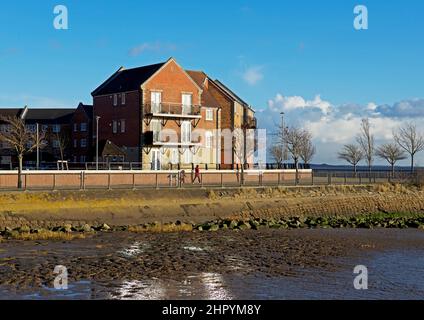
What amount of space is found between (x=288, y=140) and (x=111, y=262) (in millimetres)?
53663

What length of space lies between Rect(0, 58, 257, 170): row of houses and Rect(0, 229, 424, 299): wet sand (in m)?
34.4

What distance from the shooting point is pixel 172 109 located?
61.3 metres

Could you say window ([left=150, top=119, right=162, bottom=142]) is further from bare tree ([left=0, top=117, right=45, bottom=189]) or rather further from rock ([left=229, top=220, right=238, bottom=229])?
rock ([left=229, top=220, right=238, bottom=229])

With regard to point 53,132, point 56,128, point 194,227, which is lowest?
point 194,227

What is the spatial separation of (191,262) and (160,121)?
44.2 metres

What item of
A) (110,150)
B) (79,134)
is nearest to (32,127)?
(79,134)

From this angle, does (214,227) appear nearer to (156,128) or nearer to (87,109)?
(156,128)

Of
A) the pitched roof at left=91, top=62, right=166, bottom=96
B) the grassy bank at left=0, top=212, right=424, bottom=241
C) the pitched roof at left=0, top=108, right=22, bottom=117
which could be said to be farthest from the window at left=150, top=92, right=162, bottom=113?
the pitched roof at left=0, top=108, right=22, bottom=117

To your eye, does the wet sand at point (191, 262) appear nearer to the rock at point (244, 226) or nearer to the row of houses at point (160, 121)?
the rock at point (244, 226)

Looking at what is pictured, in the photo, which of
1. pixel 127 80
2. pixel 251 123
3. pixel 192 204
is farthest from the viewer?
pixel 251 123

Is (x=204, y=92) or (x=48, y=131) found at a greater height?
(x=204, y=92)
